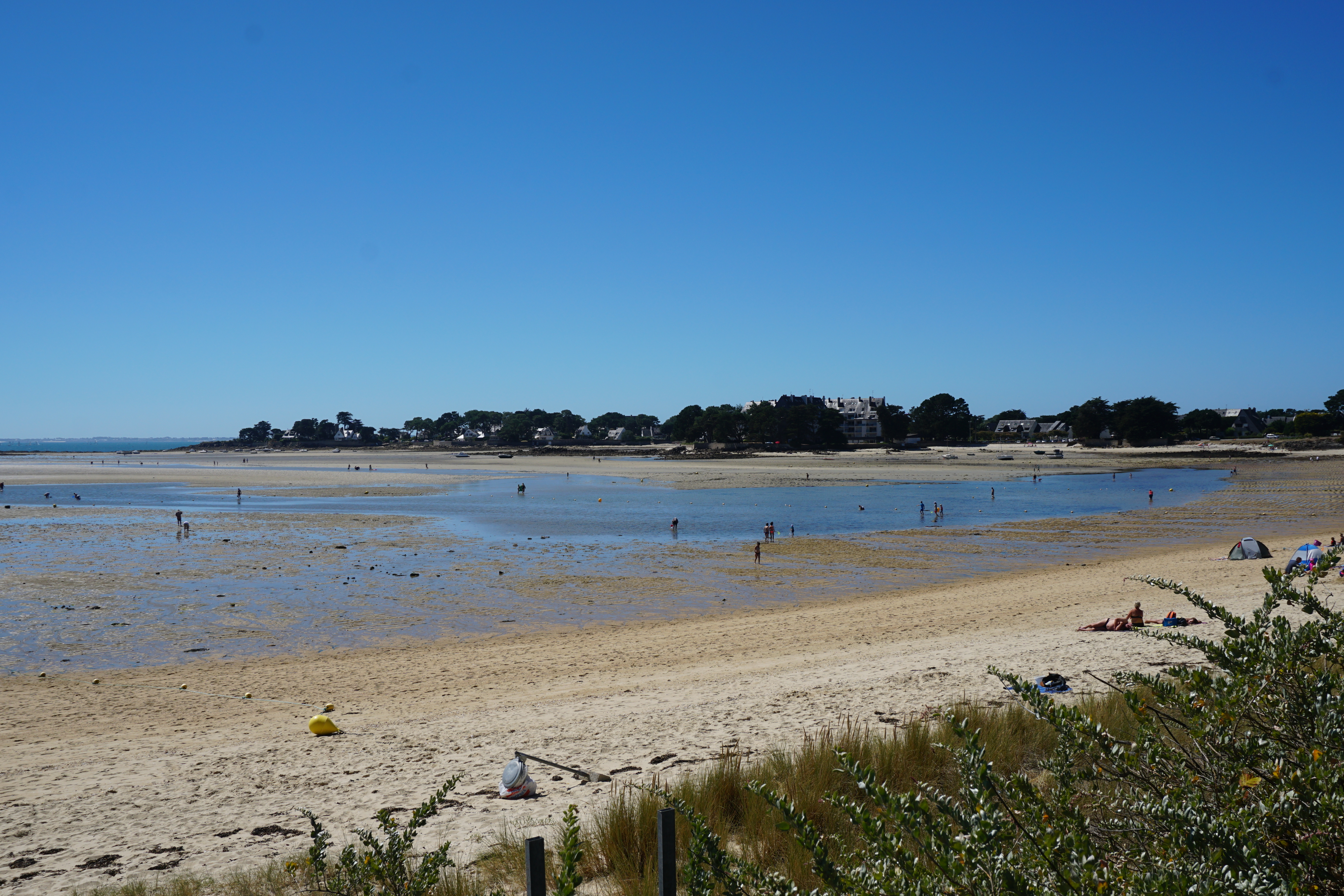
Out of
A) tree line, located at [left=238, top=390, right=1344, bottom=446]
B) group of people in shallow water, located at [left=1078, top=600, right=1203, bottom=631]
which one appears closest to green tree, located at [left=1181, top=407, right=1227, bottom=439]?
tree line, located at [left=238, top=390, right=1344, bottom=446]

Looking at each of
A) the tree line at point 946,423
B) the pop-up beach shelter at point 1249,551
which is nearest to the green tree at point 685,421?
the tree line at point 946,423

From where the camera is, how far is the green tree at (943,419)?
143 meters

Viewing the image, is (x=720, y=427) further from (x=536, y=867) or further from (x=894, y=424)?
(x=536, y=867)

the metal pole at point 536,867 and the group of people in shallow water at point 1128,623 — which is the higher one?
the metal pole at point 536,867

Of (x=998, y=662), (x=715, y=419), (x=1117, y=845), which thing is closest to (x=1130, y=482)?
(x=998, y=662)

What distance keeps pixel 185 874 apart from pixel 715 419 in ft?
438

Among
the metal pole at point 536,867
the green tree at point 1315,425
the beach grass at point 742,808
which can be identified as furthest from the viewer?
the green tree at point 1315,425

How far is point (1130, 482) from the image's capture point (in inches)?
2486

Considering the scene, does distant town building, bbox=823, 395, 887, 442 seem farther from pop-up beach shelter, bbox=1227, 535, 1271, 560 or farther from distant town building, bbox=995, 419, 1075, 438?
pop-up beach shelter, bbox=1227, 535, 1271, 560

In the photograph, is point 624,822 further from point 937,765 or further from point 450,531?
point 450,531

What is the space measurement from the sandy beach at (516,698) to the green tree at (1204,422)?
13193 centimetres

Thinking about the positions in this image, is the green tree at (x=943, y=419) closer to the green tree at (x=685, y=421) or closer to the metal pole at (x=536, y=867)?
the green tree at (x=685, y=421)

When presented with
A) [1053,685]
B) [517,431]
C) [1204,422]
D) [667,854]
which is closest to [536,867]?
[667,854]

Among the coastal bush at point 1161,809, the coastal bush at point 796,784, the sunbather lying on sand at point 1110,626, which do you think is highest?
the coastal bush at point 1161,809
